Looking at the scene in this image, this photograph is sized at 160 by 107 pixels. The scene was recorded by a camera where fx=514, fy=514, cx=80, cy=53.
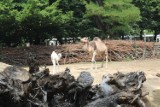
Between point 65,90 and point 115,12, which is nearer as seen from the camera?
point 65,90

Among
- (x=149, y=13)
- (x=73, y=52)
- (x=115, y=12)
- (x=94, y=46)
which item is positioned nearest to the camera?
(x=94, y=46)

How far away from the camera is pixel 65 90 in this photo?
303 inches

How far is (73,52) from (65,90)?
15.2m

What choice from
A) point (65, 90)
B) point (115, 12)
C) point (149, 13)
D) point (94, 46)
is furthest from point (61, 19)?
point (65, 90)

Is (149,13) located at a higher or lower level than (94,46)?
higher

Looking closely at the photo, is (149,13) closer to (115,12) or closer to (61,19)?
(115,12)

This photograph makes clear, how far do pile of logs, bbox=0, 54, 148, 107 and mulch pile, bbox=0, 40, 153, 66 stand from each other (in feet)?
43.7

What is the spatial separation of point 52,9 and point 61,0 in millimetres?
3582

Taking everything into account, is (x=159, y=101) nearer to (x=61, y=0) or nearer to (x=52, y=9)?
(x=52, y=9)

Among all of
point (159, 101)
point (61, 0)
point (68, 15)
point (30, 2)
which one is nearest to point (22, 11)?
point (30, 2)

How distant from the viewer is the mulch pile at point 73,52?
72.2 ft

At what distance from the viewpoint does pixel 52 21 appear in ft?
78.8

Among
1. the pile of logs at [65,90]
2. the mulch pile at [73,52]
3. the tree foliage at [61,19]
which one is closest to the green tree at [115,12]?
the tree foliage at [61,19]

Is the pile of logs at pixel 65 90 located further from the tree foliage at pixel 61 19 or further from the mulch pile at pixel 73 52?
the tree foliage at pixel 61 19
